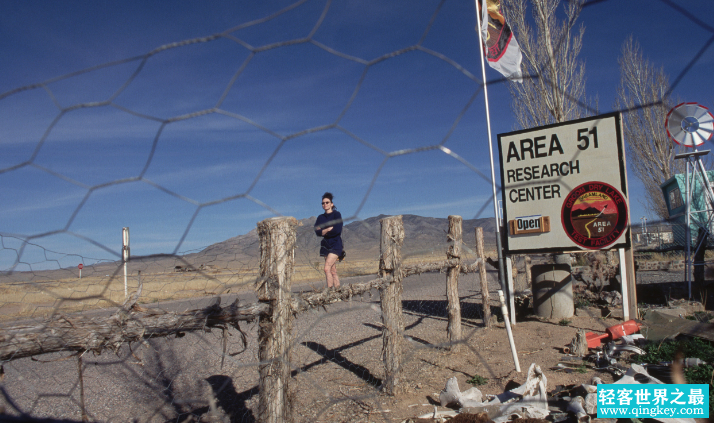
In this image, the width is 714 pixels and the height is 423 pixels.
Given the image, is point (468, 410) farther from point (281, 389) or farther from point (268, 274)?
point (268, 274)

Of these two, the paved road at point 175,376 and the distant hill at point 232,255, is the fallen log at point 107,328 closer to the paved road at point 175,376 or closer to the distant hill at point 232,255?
the distant hill at point 232,255

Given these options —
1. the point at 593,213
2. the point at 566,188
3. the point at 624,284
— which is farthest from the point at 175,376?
the point at 624,284

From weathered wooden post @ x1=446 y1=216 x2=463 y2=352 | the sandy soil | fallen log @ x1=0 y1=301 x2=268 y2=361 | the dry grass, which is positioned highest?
the dry grass

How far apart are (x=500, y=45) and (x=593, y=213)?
2374 millimetres

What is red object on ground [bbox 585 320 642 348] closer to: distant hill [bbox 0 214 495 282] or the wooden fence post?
the wooden fence post

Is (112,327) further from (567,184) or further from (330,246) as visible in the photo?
(567,184)

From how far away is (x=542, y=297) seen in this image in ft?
21.9

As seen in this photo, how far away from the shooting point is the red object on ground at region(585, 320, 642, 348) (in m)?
4.76

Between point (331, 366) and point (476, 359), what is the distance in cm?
162

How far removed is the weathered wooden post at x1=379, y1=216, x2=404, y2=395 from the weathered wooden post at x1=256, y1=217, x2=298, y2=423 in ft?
4.97

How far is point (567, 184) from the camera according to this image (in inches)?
195

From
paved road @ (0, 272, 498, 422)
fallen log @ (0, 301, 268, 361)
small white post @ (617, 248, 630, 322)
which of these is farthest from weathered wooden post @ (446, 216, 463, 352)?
fallen log @ (0, 301, 268, 361)

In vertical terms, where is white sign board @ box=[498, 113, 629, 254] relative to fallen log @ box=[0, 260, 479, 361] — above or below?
above

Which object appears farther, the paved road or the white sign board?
the white sign board
